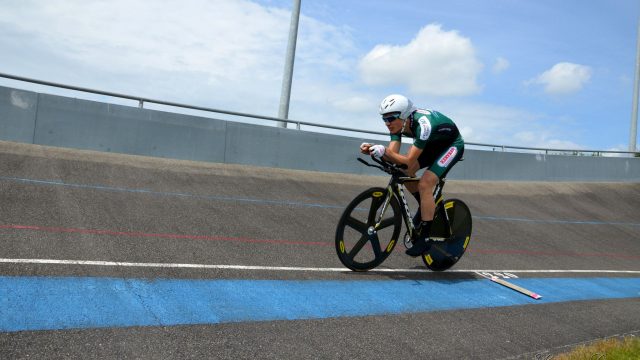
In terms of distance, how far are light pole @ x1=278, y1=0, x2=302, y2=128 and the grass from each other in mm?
12226

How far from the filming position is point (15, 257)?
15.0 feet

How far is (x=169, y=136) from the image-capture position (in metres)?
13.0

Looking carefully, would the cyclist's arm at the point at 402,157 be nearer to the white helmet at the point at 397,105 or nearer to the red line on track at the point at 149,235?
the white helmet at the point at 397,105

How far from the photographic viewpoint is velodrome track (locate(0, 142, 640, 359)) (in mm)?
3527

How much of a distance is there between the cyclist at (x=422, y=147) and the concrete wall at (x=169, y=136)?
849 cm

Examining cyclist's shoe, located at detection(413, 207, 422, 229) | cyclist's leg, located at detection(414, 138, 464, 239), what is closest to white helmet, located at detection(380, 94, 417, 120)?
cyclist's leg, located at detection(414, 138, 464, 239)

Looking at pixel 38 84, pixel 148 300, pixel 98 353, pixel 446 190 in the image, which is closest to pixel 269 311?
pixel 148 300

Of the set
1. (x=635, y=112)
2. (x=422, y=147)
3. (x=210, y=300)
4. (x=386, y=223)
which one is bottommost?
(x=210, y=300)

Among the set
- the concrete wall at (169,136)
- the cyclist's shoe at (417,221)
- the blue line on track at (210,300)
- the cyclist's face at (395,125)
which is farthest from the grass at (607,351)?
the concrete wall at (169,136)

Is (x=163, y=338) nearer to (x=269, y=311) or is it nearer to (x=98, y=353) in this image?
→ (x=98, y=353)

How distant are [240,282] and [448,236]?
261cm

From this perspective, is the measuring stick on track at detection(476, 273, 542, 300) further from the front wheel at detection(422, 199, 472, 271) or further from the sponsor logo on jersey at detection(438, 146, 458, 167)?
the sponsor logo on jersey at detection(438, 146, 458, 167)

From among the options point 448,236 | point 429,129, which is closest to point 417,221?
point 448,236

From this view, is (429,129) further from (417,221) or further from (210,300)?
(210,300)
